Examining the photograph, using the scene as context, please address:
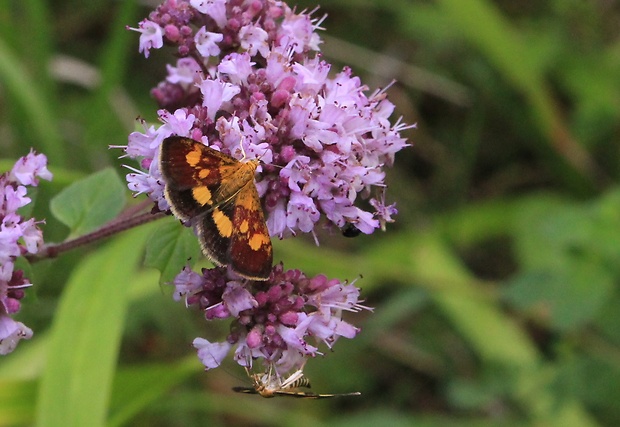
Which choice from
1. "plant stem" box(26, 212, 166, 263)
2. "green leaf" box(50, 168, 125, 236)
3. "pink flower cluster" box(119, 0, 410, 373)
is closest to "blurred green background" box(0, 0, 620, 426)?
"green leaf" box(50, 168, 125, 236)

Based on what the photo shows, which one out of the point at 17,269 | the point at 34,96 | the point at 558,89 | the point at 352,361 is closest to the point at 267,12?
the point at 17,269

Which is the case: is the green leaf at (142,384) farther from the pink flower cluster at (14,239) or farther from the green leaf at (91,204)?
the pink flower cluster at (14,239)

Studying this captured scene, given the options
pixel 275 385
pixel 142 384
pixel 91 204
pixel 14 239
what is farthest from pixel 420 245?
pixel 14 239

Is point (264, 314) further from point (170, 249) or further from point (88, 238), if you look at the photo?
point (88, 238)

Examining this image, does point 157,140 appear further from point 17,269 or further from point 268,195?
point 17,269

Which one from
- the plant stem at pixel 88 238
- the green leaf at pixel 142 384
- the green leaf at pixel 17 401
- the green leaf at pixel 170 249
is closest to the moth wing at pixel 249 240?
the green leaf at pixel 170 249
